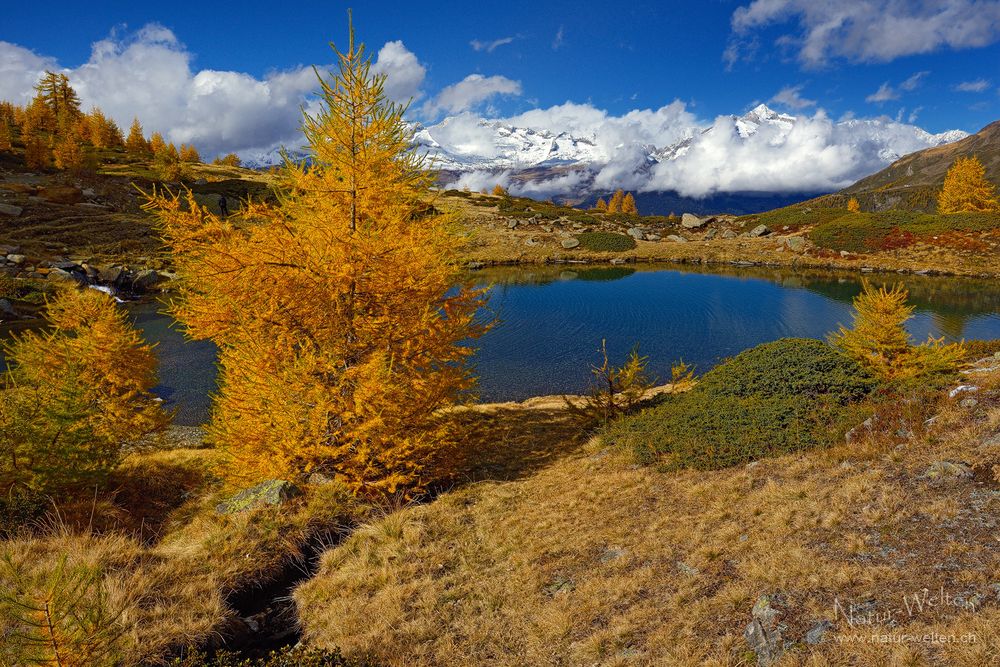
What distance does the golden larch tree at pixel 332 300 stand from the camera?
9.93 m

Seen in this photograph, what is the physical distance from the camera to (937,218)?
74938mm

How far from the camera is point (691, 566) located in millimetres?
7562

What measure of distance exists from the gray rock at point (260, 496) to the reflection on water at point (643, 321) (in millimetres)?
7011

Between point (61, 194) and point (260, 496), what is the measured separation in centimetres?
9439

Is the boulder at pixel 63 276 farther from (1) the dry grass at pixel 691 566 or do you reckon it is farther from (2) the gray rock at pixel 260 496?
(1) the dry grass at pixel 691 566

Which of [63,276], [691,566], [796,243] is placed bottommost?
[691,566]

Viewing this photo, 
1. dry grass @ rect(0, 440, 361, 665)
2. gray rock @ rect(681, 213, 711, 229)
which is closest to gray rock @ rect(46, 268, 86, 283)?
dry grass @ rect(0, 440, 361, 665)

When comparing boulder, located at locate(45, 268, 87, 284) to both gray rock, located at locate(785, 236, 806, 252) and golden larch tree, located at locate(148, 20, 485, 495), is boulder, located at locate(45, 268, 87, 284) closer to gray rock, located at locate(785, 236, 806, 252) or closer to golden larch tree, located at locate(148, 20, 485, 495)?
golden larch tree, located at locate(148, 20, 485, 495)

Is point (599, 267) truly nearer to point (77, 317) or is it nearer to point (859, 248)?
point (859, 248)

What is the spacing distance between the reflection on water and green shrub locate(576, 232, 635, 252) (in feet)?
68.3

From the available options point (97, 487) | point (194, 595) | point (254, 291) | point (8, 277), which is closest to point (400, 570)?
point (194, 595)

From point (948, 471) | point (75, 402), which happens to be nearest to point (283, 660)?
point (75, 402)

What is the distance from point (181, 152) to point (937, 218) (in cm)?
17720

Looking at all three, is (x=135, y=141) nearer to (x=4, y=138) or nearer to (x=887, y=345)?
(x=4, y=138)
